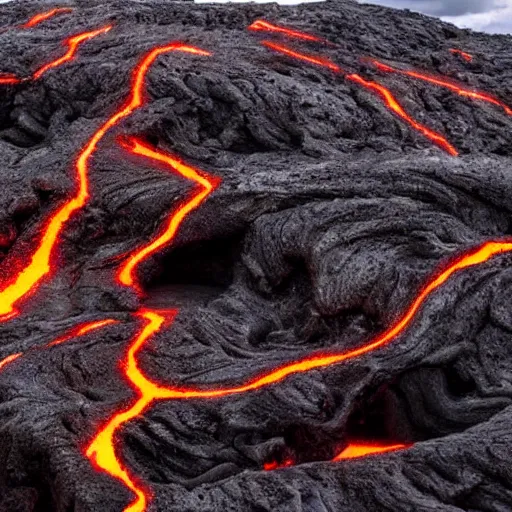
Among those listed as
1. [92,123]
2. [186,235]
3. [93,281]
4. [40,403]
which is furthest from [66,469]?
[92,123]

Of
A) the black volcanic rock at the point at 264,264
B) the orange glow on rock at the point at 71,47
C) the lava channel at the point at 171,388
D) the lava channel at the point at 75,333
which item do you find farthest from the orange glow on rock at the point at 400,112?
the lava channel at the point at 75,333

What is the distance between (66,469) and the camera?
282 inches

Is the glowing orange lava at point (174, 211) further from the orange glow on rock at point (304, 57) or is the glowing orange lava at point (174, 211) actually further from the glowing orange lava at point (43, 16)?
the glowing orange lava at point (43, 16)

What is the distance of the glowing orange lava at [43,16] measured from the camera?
14.9 meters

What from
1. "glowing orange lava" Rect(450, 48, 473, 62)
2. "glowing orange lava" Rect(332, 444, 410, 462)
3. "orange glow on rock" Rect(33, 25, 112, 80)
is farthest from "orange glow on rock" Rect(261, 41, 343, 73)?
"glowing orange lava" Rect(332, 444, 410, 462)

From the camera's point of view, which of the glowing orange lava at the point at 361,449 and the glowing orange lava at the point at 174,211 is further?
the glowing orange lava at the point at 174,211

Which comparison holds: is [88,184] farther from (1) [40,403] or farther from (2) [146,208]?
(1) [40,403]

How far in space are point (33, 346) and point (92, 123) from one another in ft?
14.1

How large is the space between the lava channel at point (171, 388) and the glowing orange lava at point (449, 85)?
13.4 feet

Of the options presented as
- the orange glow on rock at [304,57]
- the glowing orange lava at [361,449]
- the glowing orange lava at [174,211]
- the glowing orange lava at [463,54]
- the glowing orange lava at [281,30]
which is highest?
the glowing orange lava at [281,30]

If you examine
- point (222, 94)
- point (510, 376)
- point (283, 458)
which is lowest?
point (283, 458)

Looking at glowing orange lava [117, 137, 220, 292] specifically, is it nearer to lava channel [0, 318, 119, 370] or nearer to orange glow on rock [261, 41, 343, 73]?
lava channel [0, 318, 119, 370]

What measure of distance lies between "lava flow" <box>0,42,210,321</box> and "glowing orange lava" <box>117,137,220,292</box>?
0.51m

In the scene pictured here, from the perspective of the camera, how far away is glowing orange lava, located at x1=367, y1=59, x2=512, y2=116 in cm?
1294
